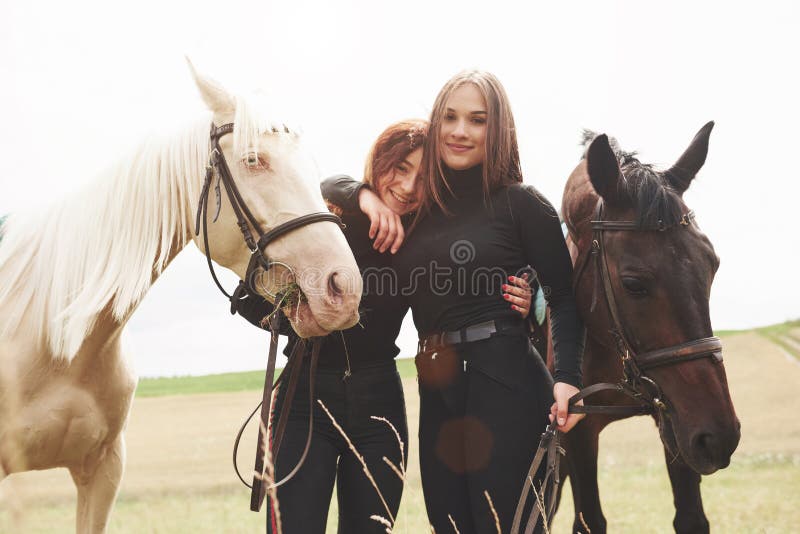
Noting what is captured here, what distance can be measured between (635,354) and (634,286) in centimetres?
29

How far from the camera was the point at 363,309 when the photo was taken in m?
2.92

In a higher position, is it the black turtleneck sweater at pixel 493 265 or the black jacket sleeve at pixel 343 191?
the black jacket sleeve at pixel 343 191

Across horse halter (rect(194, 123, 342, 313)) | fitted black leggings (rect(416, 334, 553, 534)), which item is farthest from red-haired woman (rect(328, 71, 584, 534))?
horse halter (rect(194, 123, 342, 313))

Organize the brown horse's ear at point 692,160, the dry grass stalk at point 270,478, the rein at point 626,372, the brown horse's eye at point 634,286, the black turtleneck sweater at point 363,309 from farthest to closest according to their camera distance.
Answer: the brown horse's ear at point 692,160 → the black turtleneck sweater at point 363,309 → the brown horse's eye at point 634,286 → the rein at point 626,372 → the dry grass stalk at point 270,478

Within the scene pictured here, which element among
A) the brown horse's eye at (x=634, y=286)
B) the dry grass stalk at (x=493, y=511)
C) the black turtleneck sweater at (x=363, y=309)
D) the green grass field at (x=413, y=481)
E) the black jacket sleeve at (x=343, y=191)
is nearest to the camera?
the dry grass stalk at (x=493, y=511)

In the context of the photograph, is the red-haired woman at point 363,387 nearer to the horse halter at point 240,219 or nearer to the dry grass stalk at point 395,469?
the dry grass stalk at point 395,469

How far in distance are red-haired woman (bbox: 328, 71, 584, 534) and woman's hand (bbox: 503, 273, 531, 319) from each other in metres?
0.03

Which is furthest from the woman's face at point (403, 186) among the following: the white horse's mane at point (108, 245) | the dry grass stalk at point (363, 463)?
the dry grass stalk at point (363, 463)

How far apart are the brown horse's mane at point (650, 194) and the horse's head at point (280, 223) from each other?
127cm

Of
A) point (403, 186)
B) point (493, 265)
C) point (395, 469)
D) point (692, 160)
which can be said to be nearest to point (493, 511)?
point (395, 469)

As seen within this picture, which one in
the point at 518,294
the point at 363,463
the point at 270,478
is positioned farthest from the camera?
the point at 518,294

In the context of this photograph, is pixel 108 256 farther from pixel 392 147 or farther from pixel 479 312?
pixel 479 312

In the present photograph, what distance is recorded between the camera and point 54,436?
119 inches

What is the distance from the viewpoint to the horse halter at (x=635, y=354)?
268 centimetres
